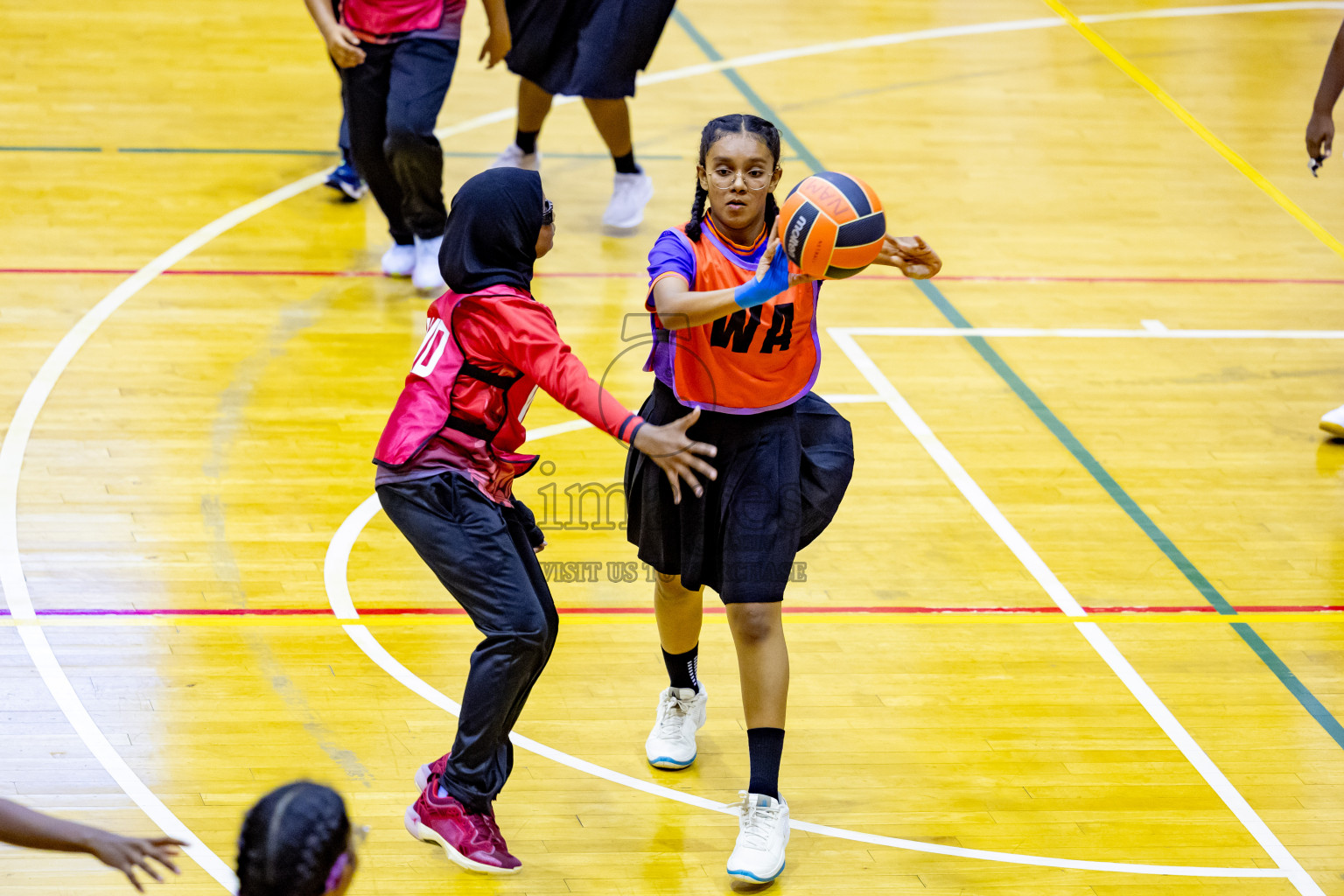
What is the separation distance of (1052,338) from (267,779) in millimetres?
4100

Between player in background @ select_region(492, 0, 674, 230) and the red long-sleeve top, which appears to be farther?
player in background @ select_region(492, 0, 674, 230)

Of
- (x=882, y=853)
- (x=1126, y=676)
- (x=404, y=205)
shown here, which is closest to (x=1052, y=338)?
(x=1126, y=676)

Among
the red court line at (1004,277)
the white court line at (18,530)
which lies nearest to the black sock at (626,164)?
the red court line at (1004,277)

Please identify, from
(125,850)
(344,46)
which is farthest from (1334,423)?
(125,850)

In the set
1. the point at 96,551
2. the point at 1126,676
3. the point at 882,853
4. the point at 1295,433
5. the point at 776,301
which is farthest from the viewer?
the point at 1295,433

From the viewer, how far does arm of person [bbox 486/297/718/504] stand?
3363mm

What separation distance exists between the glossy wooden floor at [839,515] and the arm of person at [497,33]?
1012mm

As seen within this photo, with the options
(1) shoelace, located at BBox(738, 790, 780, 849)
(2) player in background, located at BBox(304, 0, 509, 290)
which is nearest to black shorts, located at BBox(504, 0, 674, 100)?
(2) player in background, located at BBox(304, 0, 509, 290)

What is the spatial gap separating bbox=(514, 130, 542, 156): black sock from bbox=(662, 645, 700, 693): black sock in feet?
13.8

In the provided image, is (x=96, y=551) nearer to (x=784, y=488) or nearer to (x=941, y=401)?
(x=784, y=488)

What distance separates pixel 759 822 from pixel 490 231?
1580mm

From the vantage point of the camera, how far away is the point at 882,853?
391 cm

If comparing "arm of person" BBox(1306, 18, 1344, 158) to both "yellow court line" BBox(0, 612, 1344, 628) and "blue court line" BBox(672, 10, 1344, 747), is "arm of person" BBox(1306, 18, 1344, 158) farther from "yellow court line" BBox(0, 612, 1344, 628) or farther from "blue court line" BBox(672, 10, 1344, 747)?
"yellow court line" BBox(0, 612, 1344, 628)

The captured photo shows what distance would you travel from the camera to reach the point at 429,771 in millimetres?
3861
